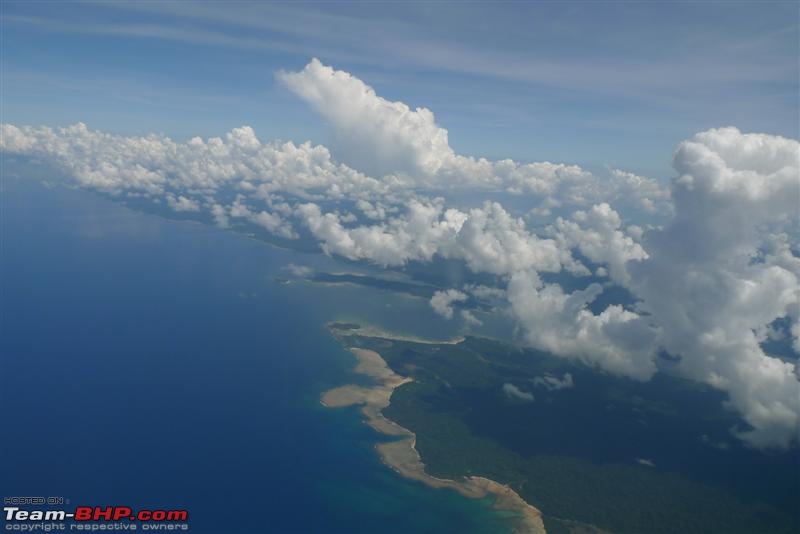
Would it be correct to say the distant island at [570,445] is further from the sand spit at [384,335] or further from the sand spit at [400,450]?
the sand spit at [384,335]

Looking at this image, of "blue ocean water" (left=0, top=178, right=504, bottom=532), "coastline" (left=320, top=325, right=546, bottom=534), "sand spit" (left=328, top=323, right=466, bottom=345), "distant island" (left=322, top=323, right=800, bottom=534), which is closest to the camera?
"blue ocean water" (left=0, top=178, right=504, bottom=532)

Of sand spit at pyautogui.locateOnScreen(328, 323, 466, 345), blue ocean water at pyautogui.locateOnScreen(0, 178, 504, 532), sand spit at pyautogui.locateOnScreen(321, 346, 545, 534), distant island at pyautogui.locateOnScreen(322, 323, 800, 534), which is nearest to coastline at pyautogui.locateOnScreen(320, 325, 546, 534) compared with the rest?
sand spit at pyautogui.locateOnScreen(321, 346, 545, 534)

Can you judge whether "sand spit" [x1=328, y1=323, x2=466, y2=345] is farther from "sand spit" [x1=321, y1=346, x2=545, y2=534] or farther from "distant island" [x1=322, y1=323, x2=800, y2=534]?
"sand spit" [x1=321, y1=346, x2=545, y2=534]

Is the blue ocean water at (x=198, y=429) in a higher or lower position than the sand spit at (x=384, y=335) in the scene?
lower

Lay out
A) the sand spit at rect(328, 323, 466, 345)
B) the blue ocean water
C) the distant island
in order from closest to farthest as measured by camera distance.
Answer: the blue ocean water → the distant island → the sand spit at rect(328, 323, 466, 345)

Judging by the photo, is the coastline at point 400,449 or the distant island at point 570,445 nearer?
the coastline at point 400,449

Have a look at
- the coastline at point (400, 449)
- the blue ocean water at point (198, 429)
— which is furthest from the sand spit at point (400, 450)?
the blue ocean water at point (198, 429)

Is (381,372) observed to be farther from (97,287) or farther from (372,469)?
(97,287)

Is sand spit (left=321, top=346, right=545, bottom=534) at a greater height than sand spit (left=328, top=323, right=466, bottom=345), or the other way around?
sand spit (left=328, top=323, right=466, bottom=345)
